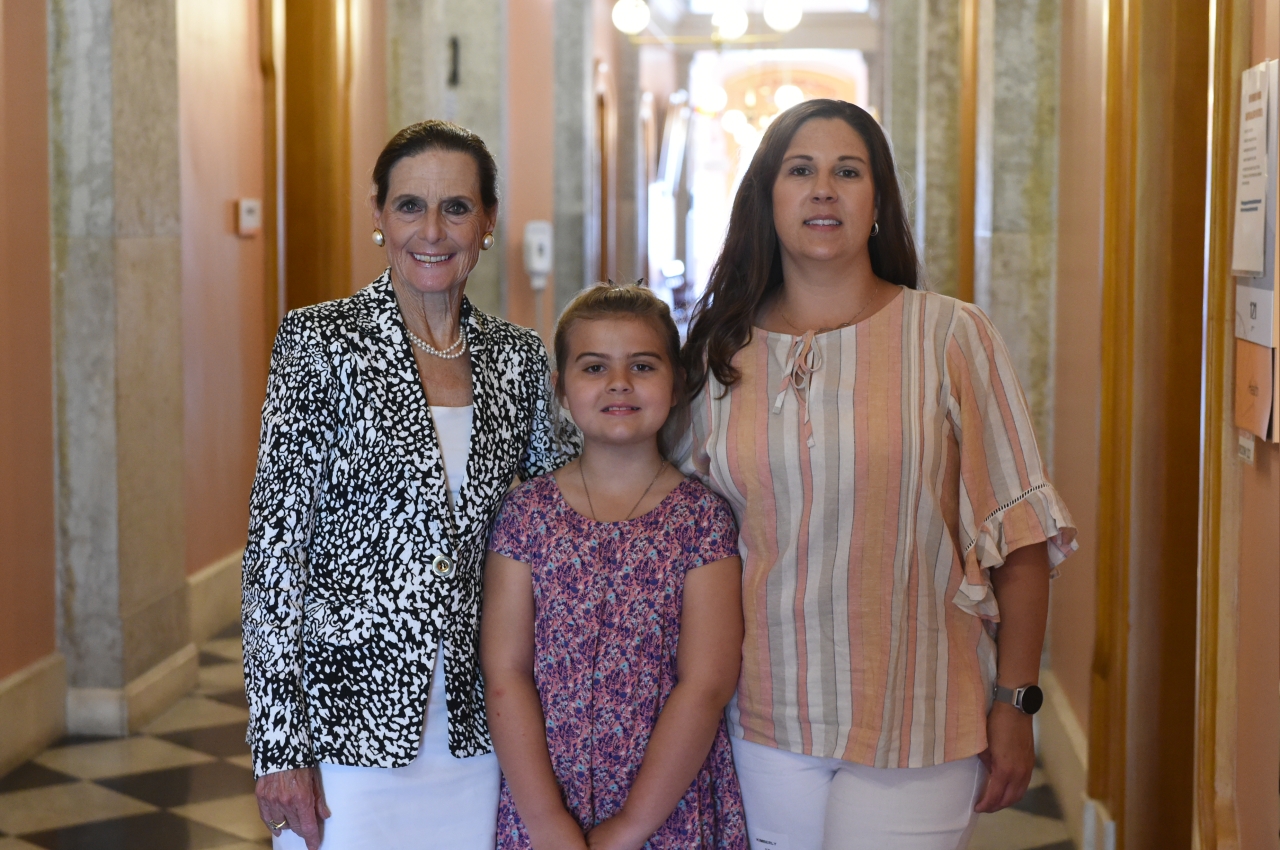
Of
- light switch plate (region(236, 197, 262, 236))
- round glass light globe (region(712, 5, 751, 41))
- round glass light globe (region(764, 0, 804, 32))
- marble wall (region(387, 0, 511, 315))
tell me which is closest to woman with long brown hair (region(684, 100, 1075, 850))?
light switch plate (region(236, 197, 262, 236))

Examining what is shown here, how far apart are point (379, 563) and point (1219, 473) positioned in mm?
1312

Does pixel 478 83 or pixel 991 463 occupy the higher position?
pixel 478 83

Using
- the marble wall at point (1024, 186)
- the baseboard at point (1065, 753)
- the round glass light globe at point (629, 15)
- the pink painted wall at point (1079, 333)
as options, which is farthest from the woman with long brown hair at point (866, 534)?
the round glass light globe at point (629, 15)

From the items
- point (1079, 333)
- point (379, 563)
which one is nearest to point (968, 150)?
point (1079, 333)

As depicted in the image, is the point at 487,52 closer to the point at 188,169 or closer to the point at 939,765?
the point at 188,169

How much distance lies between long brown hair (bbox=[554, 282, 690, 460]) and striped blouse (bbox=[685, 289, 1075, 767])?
0.07 m

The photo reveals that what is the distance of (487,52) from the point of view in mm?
8344

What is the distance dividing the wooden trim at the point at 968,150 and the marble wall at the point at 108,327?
3.12 metres

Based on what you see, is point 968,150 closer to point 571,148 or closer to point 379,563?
point 379,563

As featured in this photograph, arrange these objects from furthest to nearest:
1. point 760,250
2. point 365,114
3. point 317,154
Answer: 1. point 365,114
2. point 317,154
3. point 760,250

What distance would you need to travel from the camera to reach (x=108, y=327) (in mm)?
4418

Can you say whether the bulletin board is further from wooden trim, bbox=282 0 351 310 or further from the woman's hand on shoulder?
wooden trim, bbox=282 0 351 310

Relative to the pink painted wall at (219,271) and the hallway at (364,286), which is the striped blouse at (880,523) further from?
the pink painted wall at (219,271)

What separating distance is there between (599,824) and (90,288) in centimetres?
321
